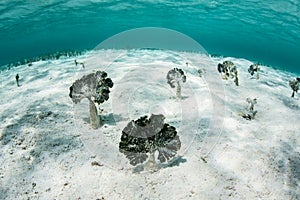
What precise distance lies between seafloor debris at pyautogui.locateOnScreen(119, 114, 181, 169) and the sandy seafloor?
655 mm

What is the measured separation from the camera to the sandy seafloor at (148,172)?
6.58 metres

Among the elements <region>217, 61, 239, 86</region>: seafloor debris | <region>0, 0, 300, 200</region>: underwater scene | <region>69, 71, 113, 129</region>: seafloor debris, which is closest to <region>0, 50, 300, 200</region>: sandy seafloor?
<region>0, 0, 300, 200</region>: underwater scene

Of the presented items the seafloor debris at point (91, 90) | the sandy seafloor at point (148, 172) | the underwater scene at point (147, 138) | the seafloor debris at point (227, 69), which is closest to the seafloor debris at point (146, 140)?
the underwater scene at point (147, 138)

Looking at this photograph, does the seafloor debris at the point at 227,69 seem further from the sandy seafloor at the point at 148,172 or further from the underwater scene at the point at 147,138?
the sandy seafloor at the point at 148,172

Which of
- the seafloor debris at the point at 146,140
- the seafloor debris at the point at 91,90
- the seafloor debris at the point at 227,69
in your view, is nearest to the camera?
the seafloor debris at the point at 146,140

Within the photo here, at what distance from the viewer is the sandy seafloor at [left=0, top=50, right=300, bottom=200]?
21.6 feet

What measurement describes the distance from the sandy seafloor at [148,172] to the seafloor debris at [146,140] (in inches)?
25.8

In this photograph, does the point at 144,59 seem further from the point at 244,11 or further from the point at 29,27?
the point at 29,27

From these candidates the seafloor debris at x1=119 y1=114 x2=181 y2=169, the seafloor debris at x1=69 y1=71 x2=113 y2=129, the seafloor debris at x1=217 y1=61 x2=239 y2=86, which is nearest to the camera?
the seafloor debris at x1=119 y1=114 x2=181 y2=169

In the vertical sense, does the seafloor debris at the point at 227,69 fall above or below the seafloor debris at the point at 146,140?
below

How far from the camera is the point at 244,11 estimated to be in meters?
42.4

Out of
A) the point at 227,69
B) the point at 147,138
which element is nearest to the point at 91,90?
the point at 147,138

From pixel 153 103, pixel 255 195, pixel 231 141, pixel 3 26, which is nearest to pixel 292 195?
pixel 255 195

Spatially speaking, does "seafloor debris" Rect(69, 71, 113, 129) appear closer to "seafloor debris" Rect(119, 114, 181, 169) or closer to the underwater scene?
the underwater scene
